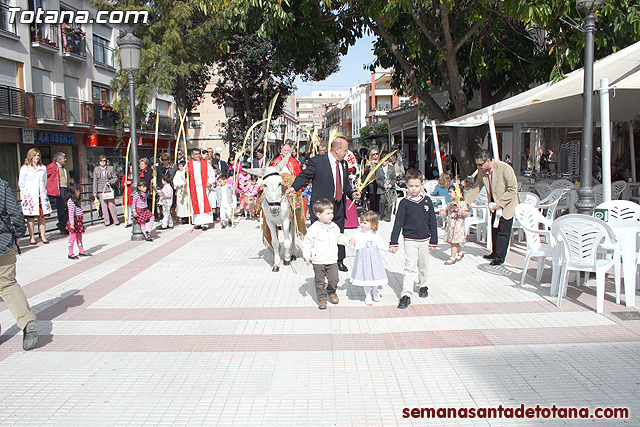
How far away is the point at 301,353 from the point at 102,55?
27838mm

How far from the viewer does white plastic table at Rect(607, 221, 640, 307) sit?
566 cm

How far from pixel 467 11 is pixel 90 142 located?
2098 centimetres

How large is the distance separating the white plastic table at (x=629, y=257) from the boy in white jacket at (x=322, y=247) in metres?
2.99

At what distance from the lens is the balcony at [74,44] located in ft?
78.7

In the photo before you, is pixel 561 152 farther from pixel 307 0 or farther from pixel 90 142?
pixel 90 142

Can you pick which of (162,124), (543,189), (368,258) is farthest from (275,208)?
(162,124)

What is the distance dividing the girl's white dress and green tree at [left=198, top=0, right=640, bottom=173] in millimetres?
6295

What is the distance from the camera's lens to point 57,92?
78.4 feet

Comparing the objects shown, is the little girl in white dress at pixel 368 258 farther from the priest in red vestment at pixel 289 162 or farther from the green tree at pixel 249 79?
the green tree at pixel 249 79

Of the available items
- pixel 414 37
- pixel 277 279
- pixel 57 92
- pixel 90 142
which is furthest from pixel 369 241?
pixel 90 142

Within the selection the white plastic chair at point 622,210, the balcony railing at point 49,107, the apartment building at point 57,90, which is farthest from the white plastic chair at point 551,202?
the balcony railing at point 49,107

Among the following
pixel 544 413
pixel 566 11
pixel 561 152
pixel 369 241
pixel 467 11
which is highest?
pixel 467 11

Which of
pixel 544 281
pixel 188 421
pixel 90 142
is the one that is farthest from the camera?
Result: pixel 90 142

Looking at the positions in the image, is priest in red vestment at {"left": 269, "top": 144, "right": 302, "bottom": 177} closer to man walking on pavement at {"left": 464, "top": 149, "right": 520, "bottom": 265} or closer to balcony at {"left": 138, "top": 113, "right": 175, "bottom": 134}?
man walking on pavement at {"left": 464, "top": 149, "right": 520, "bottom": 265}
